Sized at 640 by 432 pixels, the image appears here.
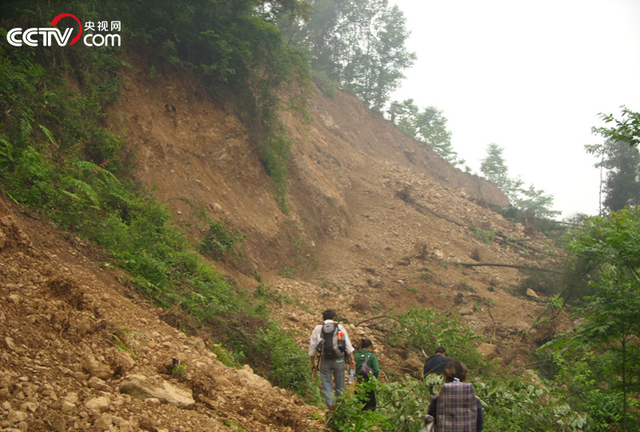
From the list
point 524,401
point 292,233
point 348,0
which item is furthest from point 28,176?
point 348,0

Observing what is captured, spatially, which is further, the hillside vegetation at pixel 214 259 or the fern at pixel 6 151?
the fern at pixel 6 151

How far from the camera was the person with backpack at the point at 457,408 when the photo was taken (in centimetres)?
321

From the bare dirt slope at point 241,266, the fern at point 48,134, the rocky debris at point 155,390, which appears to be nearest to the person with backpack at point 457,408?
the bare dirt slope at point 241,266

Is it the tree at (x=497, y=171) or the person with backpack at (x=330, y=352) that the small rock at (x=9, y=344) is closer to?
the person with backpack at (x=330, y=352)

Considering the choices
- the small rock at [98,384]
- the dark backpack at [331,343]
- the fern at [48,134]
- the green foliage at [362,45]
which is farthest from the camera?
the green foliage at [362,45]

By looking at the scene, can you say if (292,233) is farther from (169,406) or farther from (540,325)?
(169,406)

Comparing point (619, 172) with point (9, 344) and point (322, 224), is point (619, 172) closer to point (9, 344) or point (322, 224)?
point (322, 224)

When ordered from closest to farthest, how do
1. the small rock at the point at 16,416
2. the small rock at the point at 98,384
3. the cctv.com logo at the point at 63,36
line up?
the small rock at the point at 16,416 → the small rock at the point at 98,384 → the cctv.com logo at the point at 63,36

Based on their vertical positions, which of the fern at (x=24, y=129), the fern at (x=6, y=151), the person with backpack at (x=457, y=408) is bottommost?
the person with backpack at (x=457, y=408)

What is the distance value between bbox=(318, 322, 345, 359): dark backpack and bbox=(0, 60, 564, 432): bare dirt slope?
689mm

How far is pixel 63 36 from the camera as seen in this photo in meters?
8.71

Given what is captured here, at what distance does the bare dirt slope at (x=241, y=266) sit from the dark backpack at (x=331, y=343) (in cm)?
69

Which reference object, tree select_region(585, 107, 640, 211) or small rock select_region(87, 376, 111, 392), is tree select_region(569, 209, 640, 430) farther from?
tree select_region(585, 107, 640, 211)

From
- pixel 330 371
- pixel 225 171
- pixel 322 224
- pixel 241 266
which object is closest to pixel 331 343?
pixel 330 371
